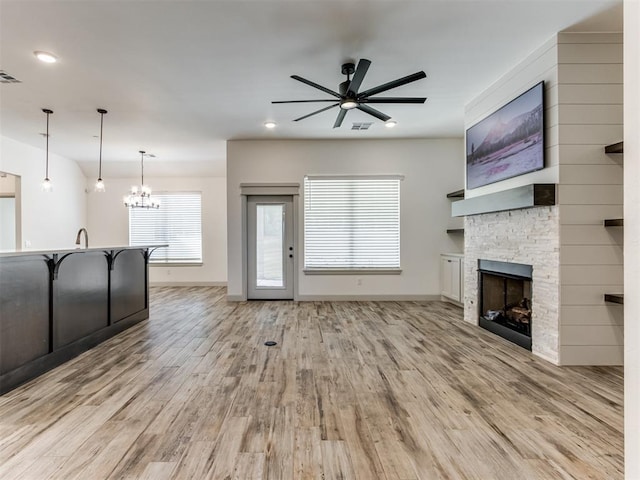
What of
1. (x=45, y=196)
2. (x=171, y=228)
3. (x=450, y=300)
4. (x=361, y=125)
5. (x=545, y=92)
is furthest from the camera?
(x=171, y=228)

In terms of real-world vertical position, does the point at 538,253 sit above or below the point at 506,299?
above

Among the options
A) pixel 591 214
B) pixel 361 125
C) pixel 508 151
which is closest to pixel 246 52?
pixel 361 125

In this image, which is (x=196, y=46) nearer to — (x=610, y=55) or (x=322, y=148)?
(x=322, y=148)

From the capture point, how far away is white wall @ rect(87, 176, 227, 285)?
332 inches

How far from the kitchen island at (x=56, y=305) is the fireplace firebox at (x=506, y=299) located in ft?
15.9

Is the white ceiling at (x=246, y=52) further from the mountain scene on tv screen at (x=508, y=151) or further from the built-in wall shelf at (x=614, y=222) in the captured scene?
the built-in wall shelf at (x=614, y=222)

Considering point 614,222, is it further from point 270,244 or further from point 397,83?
point 270,244

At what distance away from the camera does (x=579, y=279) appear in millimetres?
3010

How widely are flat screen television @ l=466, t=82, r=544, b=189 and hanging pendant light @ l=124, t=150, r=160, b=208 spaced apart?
5.99 m

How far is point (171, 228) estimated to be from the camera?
27.8ft
